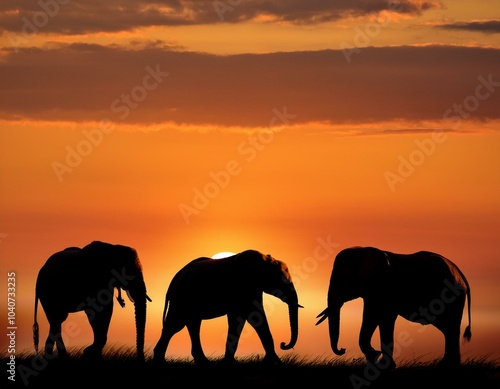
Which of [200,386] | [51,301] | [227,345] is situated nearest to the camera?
[200,386]

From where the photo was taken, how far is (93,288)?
47156 millimetres

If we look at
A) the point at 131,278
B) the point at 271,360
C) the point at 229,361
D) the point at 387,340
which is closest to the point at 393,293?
the point at 387,340

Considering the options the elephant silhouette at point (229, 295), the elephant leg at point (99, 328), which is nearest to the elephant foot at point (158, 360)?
the elephant silhouette at point (229, 295)

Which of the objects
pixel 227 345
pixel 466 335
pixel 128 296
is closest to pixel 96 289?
pixel 128 296

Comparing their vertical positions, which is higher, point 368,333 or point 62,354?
point 62,354

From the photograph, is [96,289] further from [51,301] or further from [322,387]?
[322,387]

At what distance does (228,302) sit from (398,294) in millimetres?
4822

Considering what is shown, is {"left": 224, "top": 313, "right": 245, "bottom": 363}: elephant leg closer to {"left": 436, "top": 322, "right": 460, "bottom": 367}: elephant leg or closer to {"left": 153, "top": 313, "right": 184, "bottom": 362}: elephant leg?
{"left": 153, "top": 313, "right": 184, "bottom": 362}: elephant leg

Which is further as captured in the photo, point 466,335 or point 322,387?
point 466,335

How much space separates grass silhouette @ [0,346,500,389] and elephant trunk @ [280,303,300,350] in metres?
1.00

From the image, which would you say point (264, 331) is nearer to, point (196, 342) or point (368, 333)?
point (196, 342)

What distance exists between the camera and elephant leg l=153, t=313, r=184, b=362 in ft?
157

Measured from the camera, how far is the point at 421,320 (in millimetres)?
48875

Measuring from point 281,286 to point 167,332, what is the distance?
3.53 m
